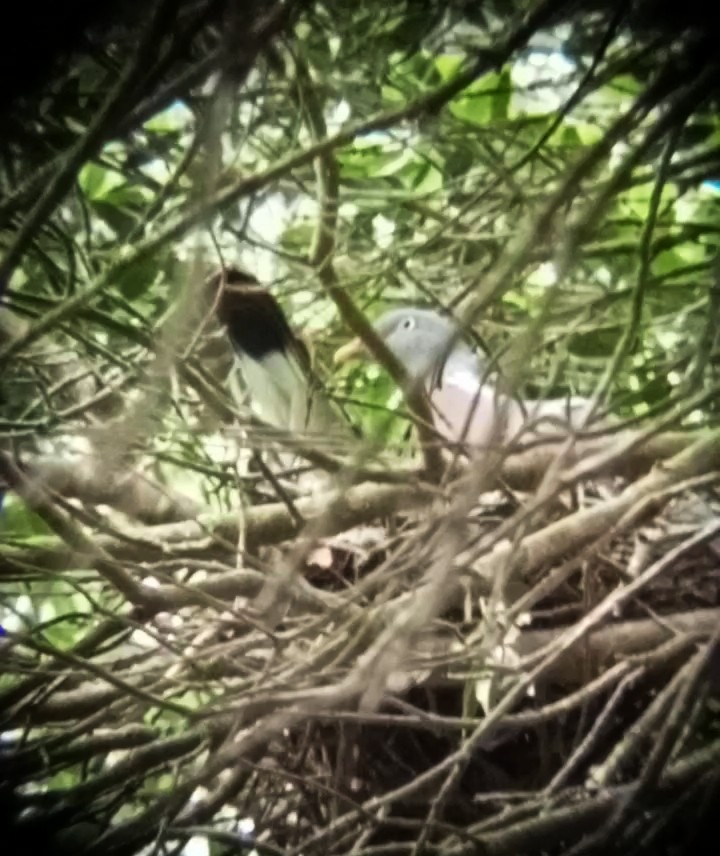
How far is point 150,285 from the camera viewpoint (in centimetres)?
53

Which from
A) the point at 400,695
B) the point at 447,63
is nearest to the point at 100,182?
the point at 447,63

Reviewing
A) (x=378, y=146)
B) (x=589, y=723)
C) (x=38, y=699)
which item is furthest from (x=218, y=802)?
(x=378, y=146)

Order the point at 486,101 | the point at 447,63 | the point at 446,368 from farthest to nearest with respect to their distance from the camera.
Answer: the point at 446,368 < the point at 486,101 < the point at 447,63

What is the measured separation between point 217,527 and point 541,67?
0.99 feet

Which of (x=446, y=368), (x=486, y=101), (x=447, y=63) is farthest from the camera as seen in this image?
(x=446, y=368)

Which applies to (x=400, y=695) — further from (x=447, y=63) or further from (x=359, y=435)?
(x=447, y=63)

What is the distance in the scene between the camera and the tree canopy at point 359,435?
377 millimetres

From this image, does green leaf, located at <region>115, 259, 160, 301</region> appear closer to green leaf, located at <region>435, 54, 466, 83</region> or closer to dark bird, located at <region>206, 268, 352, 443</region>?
dark bird, located at <region>206, 268, 352, 443</region>

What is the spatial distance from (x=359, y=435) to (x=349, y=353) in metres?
0.15

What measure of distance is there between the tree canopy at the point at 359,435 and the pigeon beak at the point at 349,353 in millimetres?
12

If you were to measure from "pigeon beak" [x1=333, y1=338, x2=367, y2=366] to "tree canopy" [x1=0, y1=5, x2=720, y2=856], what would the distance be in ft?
0.04

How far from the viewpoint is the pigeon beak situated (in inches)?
25.5

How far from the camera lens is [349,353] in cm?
66

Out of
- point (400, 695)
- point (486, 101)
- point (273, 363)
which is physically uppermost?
point (486, 101)
